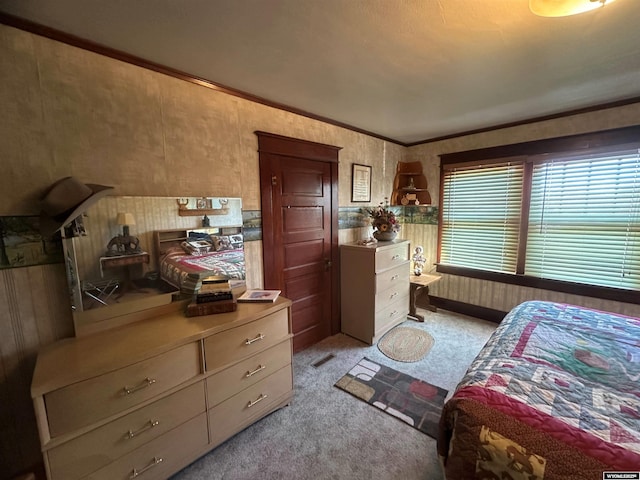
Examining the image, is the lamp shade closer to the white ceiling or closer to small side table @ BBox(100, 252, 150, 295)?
small side table @ BBox(100, 252, 150, 295)

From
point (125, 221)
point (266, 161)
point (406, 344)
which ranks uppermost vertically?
point (266, 161)

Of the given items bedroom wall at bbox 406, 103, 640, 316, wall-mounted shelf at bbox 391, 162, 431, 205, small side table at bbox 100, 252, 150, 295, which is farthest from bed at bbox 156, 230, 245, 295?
bedroom wall at bbox 406, 103, 640, 316

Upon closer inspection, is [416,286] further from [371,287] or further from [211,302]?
[211,302]

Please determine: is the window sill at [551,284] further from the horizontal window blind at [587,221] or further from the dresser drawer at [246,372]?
the dresser drawer at [246,372]

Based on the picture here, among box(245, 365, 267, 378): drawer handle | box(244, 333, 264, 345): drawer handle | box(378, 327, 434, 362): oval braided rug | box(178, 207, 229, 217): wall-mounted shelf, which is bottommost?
box(378, 327, 434, 362): oval braided rug

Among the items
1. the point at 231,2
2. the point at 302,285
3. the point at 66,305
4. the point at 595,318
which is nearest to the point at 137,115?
the point at 231,2

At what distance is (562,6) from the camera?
109 centimetres

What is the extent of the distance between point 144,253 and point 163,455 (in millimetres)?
1149

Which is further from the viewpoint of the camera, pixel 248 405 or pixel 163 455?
pixel 248 405

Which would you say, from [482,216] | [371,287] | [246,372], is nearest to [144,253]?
[246,372]

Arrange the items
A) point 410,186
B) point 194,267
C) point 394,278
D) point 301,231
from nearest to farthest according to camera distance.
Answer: point 194,267
point 301,231
point 394,278
point 410,186

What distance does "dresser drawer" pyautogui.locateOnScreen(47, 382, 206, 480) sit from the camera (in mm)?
1144

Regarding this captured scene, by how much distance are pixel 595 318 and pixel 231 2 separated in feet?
9.86

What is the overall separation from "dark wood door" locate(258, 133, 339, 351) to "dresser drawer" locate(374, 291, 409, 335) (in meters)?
0.51
